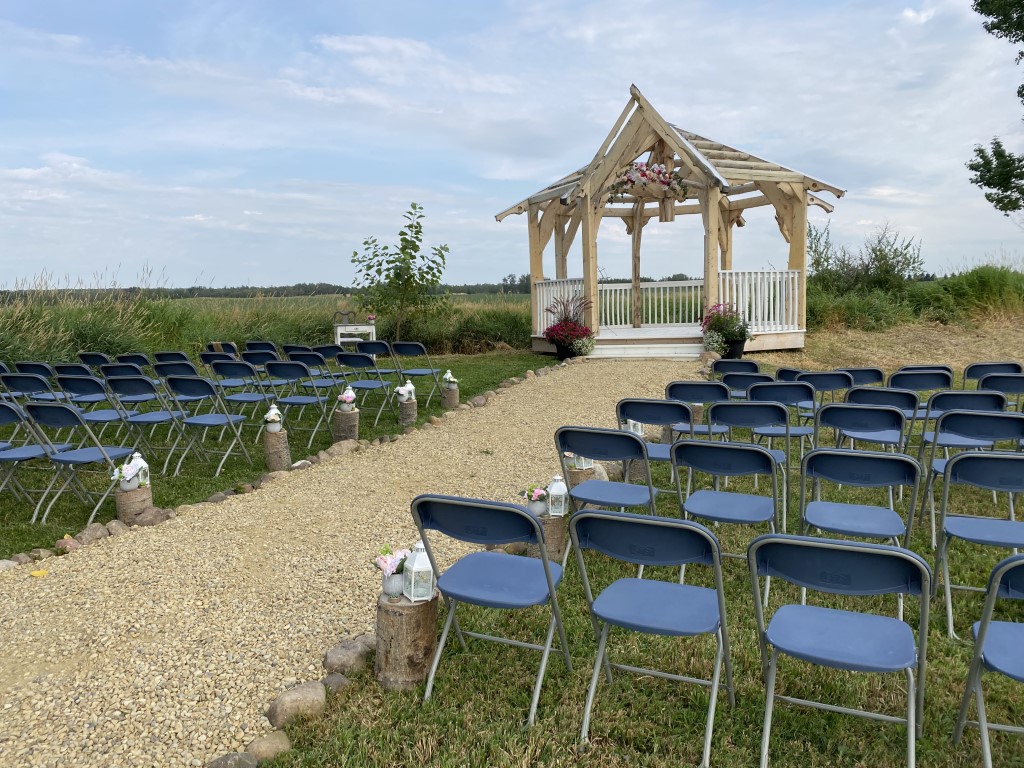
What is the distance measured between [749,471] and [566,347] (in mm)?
9759

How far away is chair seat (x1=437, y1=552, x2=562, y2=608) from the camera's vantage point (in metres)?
2.46

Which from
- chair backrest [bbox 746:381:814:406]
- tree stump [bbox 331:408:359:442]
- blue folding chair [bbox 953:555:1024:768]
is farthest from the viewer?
tree stump [bbox 331:408:359:442]

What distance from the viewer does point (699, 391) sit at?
16.0 feet

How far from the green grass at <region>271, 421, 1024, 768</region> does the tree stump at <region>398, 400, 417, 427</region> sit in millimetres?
4532

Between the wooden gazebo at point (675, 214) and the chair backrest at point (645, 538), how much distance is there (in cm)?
1001

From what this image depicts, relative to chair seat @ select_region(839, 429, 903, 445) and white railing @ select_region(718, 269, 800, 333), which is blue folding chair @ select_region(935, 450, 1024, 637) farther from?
white railing @ select_region(718, 269, 800, 333)

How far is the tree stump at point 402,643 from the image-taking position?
104 inches

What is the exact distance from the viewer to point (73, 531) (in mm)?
4562

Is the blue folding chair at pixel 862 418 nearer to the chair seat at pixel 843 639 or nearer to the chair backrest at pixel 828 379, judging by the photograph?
the chair backrest at pixel 828 379

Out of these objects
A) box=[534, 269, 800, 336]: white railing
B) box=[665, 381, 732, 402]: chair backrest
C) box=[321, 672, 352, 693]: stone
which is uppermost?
box=[534, 269, 800, 336]: white railing

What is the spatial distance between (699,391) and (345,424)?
345 centimetres

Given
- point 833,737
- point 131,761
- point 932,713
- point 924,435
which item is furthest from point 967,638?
point 131,761

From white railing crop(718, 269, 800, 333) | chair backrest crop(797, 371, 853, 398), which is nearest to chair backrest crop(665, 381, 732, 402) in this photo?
chair backrest crop(797, 371, 853, 398)

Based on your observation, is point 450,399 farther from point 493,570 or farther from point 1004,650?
point 1004,650
